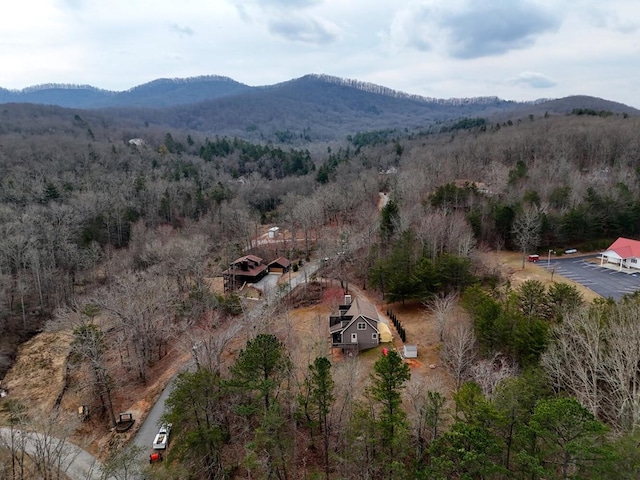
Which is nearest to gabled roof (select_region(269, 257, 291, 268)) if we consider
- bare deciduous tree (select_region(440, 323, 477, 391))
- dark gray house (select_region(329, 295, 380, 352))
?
dark gray house (select_region(329, 295, 380, 352))

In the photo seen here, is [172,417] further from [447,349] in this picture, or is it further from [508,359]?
[508,359]

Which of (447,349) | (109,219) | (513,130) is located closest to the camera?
(447,349)

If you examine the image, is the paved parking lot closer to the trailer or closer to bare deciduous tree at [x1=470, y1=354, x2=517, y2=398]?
bare deciduous tree at [x1=470, y1=354, x2=517, y2=398]

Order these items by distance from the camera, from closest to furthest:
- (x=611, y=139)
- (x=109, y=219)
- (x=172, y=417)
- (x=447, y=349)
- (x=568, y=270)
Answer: (x=172, y=417)
(x=447, y=349)
(x=568, y=270)
(x=109, y=219)
(x=611, y=139)

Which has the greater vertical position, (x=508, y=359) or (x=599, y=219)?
(x=599, y=219)

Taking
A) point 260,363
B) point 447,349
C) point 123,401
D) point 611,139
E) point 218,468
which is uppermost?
point 611,139

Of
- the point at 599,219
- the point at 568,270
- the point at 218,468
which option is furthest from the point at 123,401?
the point at 599,219

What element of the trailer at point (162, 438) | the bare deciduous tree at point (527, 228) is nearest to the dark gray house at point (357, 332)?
the trailer at point (162, 438)
